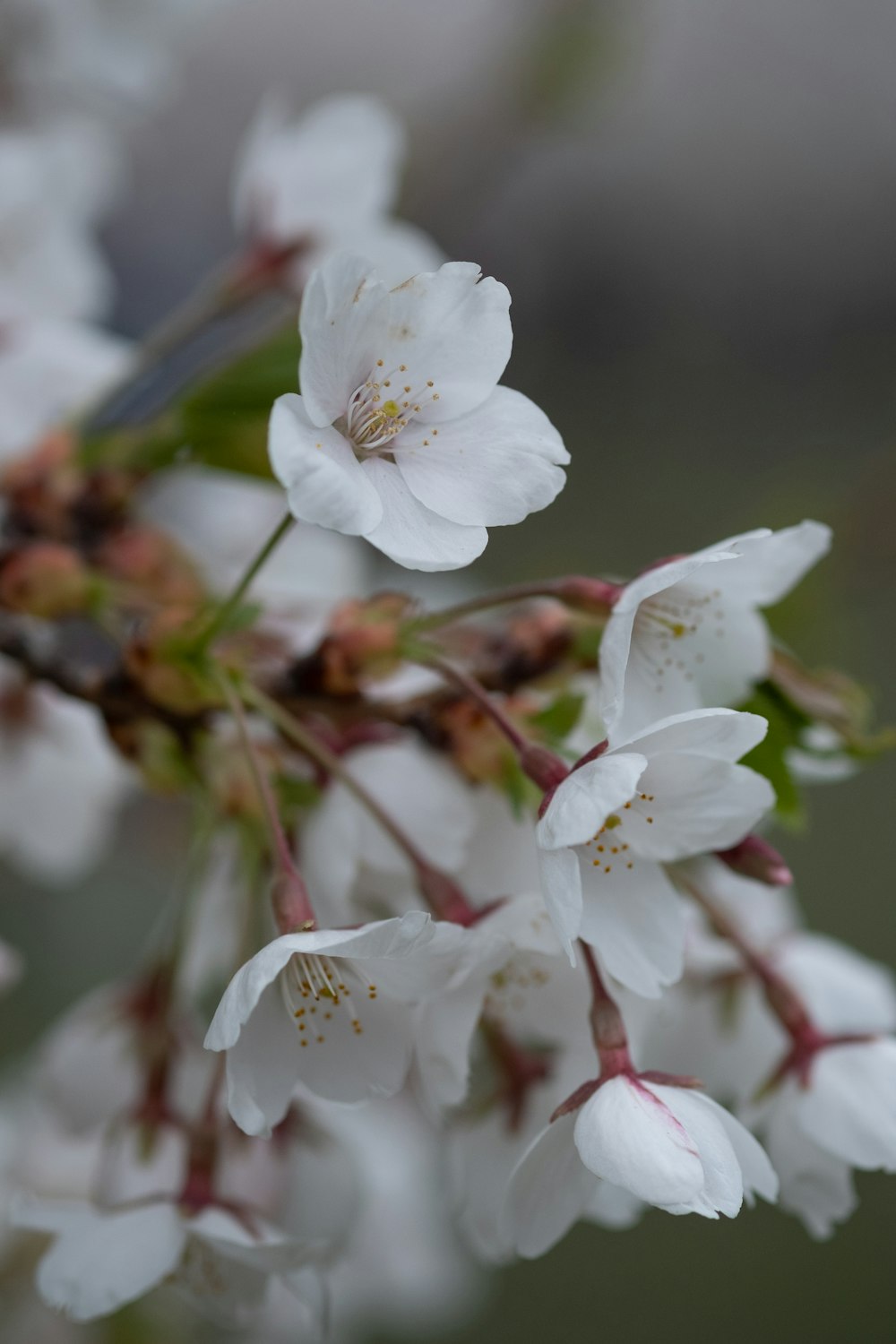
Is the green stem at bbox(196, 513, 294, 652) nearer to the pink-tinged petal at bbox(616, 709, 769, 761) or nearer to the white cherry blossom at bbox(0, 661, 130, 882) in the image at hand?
the pink-tinged petal at bbox(616, 709, 769, 761)

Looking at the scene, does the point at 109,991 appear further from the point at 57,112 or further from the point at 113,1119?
the point at 57,112

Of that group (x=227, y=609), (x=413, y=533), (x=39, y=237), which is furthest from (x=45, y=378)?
(x=413, y=533)

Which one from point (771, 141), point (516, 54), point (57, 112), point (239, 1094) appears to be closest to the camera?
point (239, 1094)

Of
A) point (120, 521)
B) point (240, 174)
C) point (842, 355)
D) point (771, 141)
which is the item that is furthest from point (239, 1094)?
point (771, 141)

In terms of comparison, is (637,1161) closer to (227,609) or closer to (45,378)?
(227,609)

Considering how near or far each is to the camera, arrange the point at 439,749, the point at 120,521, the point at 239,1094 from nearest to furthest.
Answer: the point at 239,1094
the point at 439,749
the point at 120,521

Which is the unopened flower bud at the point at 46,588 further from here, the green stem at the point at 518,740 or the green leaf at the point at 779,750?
the green leaf at the point at 779,750
